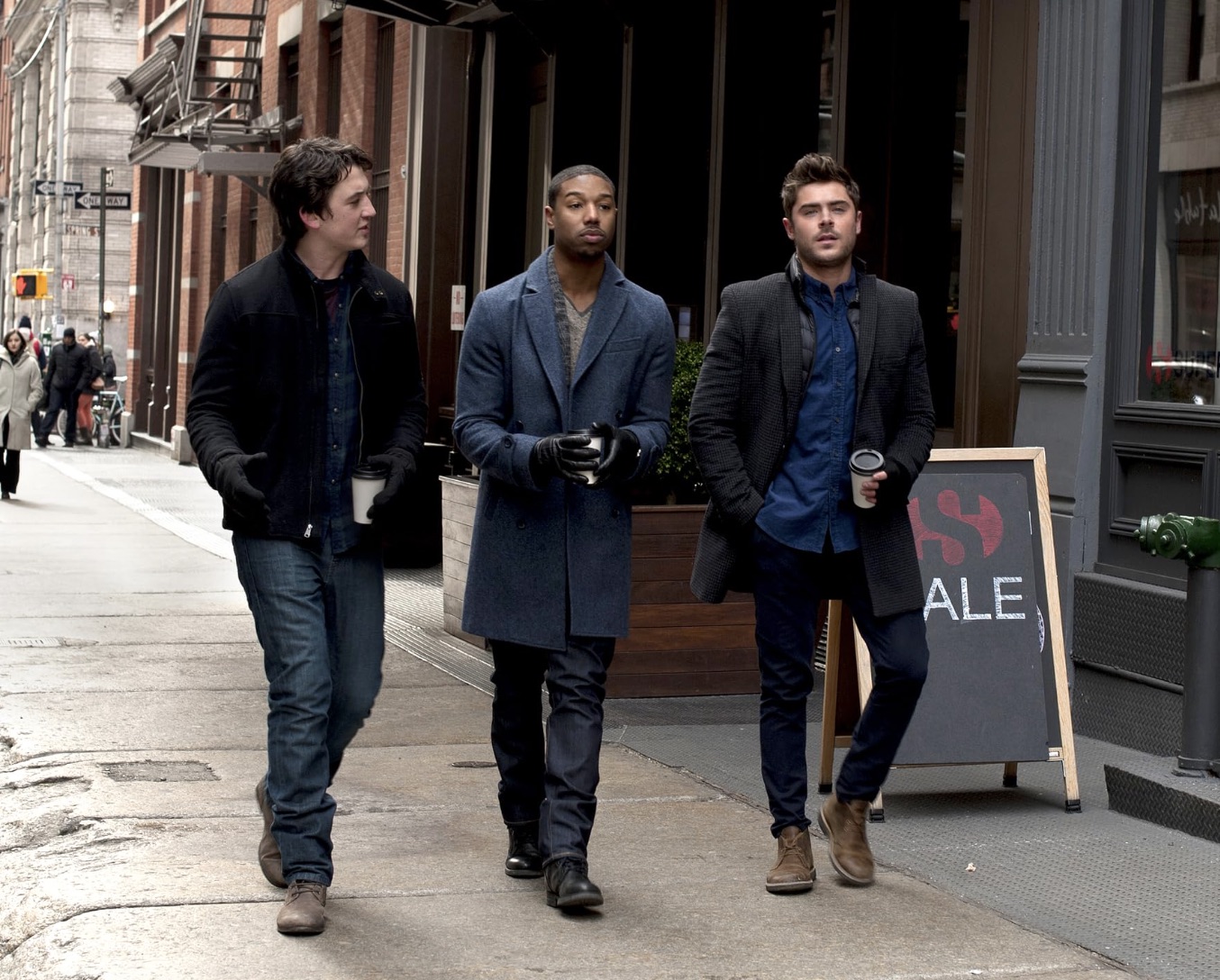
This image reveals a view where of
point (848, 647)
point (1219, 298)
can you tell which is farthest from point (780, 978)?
point (1219, 298)

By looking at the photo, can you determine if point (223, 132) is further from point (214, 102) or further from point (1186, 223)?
point (1186, 223)

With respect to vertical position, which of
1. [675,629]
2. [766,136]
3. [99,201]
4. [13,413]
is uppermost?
[99,201]

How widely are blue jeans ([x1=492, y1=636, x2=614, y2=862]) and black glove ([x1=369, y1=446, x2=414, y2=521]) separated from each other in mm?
585

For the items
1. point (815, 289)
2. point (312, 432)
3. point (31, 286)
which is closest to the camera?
point (312, 432)

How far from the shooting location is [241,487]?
Result: 4.79 metres

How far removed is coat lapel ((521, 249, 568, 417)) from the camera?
522 centimetres

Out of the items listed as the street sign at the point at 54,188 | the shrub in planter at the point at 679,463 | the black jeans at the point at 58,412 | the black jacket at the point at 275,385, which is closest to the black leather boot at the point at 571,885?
the black jacket at the point at 275,385

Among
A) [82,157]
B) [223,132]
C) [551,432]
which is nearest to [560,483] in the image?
[551,432]

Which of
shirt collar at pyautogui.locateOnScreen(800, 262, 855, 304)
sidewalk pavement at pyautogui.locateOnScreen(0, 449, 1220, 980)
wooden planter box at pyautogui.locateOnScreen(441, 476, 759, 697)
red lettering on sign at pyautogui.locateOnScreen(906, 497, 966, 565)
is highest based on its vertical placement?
shirt collar at pyautogui.locateOnScreen(800, 262, 855, 304)

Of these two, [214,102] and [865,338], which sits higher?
[214,102]

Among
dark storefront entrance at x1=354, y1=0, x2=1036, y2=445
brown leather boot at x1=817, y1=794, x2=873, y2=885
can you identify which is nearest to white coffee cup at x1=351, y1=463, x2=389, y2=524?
brown leather boot at x1=817, y1=794, x2=873, y2=885

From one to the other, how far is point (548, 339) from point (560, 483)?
0.41 m

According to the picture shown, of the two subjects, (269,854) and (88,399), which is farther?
(88,399)

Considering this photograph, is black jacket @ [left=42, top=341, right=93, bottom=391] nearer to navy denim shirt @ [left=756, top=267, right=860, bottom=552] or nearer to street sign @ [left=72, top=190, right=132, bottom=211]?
street sign @ [left=72, top=190, right=132, bottom=211]
